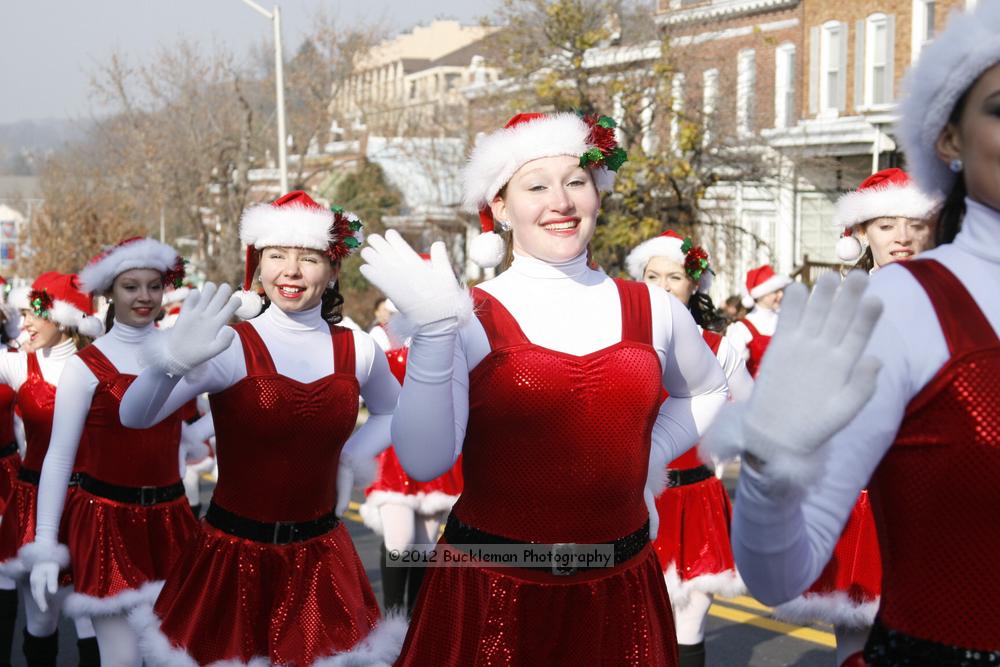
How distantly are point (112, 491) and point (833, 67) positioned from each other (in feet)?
80.2

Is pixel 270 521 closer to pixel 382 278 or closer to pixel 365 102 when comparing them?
pixel 382 278

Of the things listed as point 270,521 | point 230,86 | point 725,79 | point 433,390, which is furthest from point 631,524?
point 230,86

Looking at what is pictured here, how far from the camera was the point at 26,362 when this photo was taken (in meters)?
6.77

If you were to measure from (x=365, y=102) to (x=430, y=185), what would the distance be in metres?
2.93

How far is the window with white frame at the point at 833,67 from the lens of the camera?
88.3 ft

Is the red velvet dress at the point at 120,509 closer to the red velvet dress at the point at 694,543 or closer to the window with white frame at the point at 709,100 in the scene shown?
the red velvet dress at the point at 694,543

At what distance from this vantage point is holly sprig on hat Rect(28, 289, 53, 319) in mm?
6805

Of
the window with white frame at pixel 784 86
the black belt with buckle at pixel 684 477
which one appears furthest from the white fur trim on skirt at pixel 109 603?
the window with white frame at pixel 784 86

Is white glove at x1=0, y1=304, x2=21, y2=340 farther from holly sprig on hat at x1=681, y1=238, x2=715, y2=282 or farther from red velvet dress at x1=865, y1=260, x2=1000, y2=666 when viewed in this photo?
red velvet dress at x1=865, y1=260, x2=1000, y2=666

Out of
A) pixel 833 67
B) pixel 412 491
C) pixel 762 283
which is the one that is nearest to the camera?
pixel 412 491

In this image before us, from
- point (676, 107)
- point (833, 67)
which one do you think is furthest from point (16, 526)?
point (833, 67)

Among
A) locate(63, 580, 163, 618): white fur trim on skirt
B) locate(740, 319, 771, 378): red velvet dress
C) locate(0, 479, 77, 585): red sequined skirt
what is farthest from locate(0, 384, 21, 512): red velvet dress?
locate(740, 319, 771, 378): red velvet dress

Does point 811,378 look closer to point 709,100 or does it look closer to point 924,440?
point 924,440

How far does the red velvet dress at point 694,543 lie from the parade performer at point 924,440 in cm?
364
